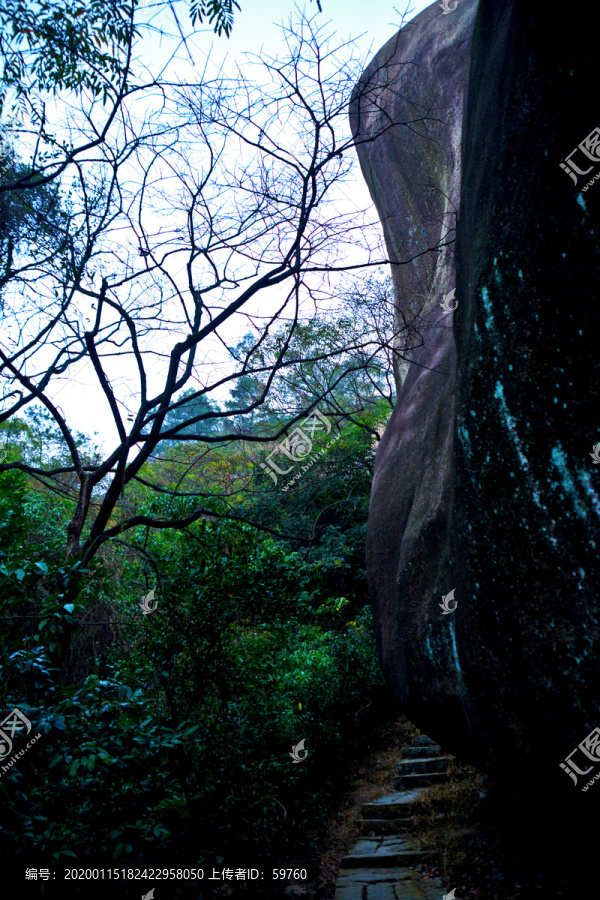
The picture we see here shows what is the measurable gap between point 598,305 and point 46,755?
3.54 metres

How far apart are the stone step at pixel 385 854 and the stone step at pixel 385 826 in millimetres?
163

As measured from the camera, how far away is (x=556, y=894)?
145 inches

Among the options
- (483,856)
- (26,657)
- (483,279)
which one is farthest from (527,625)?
(483,856)

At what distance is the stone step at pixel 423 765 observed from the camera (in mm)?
6941

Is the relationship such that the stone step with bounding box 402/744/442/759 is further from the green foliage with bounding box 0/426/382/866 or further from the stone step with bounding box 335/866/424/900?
the stone step with bounding box 335/866/424/900
